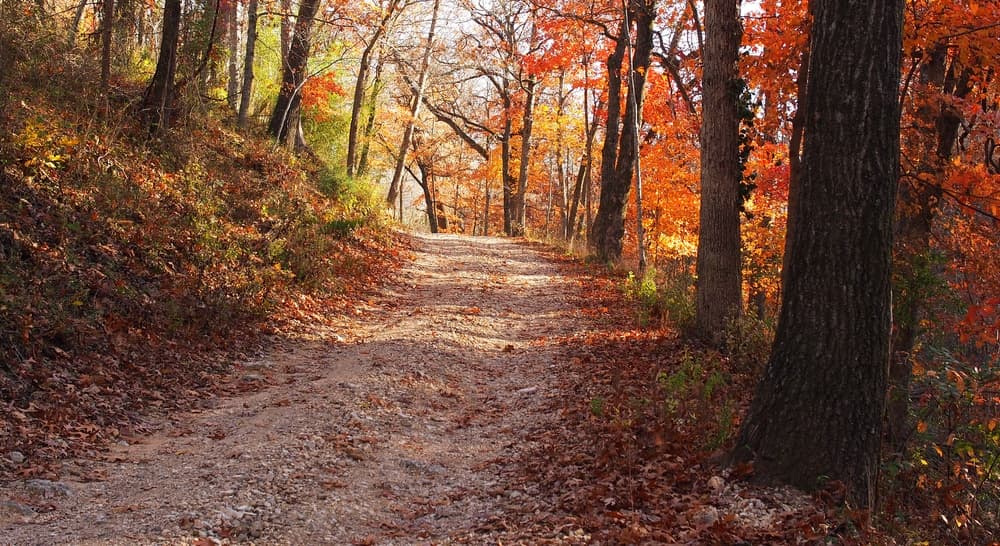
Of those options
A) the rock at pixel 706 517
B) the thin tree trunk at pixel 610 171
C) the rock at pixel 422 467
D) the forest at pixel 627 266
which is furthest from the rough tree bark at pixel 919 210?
the thin tree trunk at pixel 610 171

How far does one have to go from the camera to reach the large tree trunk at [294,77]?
17172mm

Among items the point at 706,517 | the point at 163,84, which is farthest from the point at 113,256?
the point at 706,517

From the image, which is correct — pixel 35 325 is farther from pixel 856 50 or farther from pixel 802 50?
pixel 802 50

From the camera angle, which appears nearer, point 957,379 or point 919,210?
point 957,379

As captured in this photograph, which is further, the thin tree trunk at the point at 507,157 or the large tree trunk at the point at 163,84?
the thin tree trunk at the point at 507,157

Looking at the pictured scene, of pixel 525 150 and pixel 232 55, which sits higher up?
pixel 232 55

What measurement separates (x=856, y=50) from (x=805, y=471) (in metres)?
2.87

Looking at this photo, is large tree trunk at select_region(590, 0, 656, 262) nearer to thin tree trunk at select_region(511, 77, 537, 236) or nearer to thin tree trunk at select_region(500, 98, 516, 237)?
thin tree trunk at select_region(511, 77, 537, 236)

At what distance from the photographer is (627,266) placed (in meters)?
17.9

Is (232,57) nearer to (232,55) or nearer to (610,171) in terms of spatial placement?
(232,55)

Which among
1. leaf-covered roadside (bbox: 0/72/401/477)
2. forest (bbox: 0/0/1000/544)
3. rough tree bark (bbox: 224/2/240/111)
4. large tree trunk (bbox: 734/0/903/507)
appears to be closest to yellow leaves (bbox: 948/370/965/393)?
forest (bbox: 0/0/1000/544)

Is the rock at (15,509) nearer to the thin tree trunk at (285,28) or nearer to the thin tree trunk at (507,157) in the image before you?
the thin tree trunk at (285,28)

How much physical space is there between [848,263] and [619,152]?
45.9ft

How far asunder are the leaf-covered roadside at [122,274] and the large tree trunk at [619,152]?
708 cm
